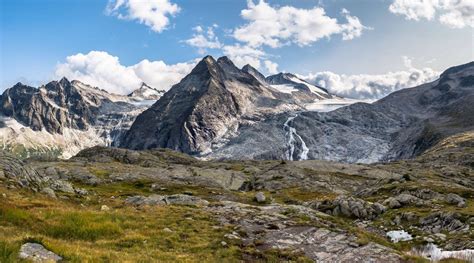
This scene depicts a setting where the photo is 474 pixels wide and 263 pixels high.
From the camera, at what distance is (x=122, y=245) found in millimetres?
23766

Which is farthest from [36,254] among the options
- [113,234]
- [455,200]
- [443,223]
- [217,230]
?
[455,200]

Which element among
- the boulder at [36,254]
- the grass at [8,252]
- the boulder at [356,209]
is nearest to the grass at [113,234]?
the boulder at [36,254]

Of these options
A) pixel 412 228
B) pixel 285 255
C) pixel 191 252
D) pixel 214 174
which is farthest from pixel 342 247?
pixel 214 174

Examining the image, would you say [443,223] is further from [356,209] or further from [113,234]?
[113,234]

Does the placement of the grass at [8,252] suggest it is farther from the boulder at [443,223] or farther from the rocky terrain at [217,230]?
the boulder at [443,223]

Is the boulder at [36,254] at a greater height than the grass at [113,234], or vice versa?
the boulder at [36,254]

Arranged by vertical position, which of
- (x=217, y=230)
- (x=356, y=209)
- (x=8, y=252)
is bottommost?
(x=356, y=209)

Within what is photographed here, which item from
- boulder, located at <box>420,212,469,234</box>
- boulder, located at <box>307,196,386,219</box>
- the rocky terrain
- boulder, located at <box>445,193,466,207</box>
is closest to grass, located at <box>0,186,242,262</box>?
the rocky terrain

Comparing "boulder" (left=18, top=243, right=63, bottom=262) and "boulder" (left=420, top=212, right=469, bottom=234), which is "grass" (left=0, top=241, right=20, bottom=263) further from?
"boulder" (left=420, top=212, right=469, bottom=234)

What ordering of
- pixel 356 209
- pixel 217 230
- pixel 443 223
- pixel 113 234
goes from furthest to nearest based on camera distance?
pixel 356 209, pixel 443 223, pixel 217 230, pixel 113 234

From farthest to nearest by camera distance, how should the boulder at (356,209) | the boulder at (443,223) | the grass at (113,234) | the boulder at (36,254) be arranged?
the boulder at (356,209)
the boulder at (443,223)
the grass at (113,234)
the boulder at (36,254)

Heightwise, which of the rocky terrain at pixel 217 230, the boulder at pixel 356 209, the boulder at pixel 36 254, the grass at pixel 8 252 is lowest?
the boulder at pixel 356 209

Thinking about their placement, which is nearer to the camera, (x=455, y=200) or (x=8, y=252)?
(x=8, y=252)

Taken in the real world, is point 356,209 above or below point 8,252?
below
